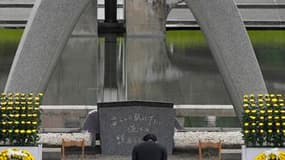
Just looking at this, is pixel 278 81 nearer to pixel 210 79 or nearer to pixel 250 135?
pixel 210 79

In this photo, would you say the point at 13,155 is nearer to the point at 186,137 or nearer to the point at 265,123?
the point at 265,123

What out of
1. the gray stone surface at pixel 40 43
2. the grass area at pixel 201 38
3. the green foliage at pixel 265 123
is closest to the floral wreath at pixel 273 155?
the green foliage at pixel 265 123

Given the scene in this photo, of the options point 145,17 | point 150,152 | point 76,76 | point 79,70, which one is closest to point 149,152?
point 150,152

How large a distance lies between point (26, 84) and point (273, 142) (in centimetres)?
360

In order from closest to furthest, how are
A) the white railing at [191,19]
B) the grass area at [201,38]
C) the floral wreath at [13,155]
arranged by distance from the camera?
the floral wreath at [13,155] < the grass area at [201,38] < the white railing at [191,19]

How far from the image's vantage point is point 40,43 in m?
11.9

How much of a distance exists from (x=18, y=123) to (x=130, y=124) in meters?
2.53

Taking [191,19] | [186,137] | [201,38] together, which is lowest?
[186,137]

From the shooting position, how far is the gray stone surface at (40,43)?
11.9 metres

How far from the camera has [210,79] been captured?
26.4 m

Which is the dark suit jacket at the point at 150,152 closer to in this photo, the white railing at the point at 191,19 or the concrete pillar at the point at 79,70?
the concrete pillar at the point at 79,70

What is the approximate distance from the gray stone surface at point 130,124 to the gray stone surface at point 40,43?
4.66 feet

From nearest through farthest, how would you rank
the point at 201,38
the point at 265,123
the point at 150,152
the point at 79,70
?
1. the point at 150,152
2. the point at 265,123
3. the point at 79,70
4. the point at 201,38

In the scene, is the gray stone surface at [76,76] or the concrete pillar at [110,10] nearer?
the gray stone surface at [76,76]
